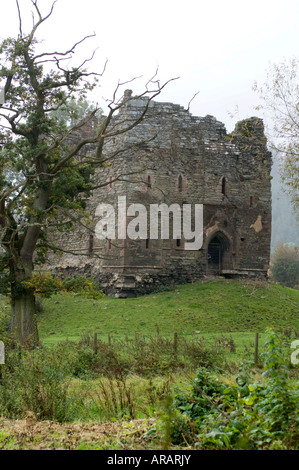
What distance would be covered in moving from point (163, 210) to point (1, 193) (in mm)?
14074

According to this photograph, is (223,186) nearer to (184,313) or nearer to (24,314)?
(184,313)

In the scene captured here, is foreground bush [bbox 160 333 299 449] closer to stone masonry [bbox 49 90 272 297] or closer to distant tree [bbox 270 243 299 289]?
stone masonry [bbox 49 90 272 297]

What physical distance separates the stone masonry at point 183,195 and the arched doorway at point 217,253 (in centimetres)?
5

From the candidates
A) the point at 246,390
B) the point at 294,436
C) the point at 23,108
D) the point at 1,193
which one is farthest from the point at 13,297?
the point at 294,436

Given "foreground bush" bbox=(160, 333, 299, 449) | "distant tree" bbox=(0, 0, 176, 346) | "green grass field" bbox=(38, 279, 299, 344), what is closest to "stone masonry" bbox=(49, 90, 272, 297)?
"green grass field" bbox=(38, 279, 299, 344)

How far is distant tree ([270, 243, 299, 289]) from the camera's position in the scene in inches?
1806

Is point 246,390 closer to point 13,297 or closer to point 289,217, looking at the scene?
point 13,297

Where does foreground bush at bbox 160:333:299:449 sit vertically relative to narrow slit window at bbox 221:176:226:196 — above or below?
below

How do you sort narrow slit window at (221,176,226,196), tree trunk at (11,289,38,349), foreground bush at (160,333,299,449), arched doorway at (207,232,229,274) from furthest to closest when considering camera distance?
1. narrow slit window at (221,176,226,196)
2. arched doorway at (207,232,229,274)
3. tree trunk at (11,289,38,349)
4. foreground bush at (160,333,299,449)

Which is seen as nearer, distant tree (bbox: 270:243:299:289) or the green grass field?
the green grass field

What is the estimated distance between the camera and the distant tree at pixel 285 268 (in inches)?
1806

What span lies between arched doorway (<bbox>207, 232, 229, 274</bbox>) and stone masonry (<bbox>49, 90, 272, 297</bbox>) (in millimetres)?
53

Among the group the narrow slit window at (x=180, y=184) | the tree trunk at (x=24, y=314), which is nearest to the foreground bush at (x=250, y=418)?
the tree trunk at (x=24, y=314)
